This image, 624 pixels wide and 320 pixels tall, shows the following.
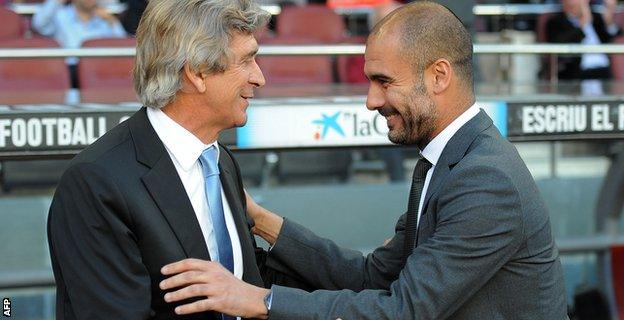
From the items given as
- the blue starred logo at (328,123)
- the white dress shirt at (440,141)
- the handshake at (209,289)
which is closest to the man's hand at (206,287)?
the handshake at (209,289)

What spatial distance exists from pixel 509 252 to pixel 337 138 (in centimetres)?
217

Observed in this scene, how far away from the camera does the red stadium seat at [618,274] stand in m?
5.81

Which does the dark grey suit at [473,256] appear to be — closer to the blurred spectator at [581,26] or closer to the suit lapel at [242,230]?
the suit lapel at [242,230]

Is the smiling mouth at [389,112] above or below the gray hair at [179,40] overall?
below

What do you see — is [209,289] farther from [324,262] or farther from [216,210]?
[324,262]

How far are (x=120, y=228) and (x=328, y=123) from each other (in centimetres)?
228

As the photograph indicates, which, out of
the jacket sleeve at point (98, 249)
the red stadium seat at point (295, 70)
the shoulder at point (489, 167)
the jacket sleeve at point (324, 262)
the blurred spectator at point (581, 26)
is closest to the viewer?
the jacket sleeve at point (98, 249)

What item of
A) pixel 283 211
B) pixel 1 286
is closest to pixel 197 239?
pixel 1 286

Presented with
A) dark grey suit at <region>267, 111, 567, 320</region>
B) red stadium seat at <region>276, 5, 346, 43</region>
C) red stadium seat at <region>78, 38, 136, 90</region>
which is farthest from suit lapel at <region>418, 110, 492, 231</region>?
red stadium seat at <region>276, 5, 346, 43</region>

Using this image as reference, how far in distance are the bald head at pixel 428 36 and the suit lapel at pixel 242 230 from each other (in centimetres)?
51

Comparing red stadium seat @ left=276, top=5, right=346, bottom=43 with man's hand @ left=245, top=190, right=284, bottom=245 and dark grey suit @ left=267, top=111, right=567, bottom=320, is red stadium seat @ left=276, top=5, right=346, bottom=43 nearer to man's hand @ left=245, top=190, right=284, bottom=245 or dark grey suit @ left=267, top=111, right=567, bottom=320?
man's hand @ left=245, top=190, right=284, bottom=245

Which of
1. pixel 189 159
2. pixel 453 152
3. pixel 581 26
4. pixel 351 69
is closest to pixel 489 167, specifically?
pixel 453 152

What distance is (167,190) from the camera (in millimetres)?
2383

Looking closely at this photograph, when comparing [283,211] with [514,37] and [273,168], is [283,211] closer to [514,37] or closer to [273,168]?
[273,168]
